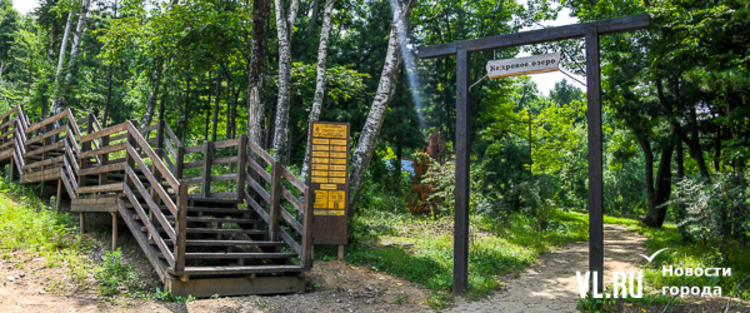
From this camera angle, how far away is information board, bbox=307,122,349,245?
904 centimetres

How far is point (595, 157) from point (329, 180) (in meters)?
4.71

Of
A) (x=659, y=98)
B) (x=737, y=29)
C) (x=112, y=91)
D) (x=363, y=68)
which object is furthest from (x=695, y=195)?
(x=112, y=91)

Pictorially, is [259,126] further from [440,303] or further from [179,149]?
[440,303]

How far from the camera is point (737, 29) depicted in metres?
11.3

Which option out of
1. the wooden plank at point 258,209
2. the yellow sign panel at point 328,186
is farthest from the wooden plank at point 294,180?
the yellow sign panel at point 328,186

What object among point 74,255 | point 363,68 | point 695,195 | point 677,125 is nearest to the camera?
point 74,255

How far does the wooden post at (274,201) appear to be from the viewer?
296 inches

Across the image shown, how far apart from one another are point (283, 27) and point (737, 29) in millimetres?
10736

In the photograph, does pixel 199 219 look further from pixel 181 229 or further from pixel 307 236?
pixel 307 236

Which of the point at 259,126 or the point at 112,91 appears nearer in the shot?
the point at 259,126

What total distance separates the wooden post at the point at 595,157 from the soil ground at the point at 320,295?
653mm

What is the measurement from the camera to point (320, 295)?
7.05 metres

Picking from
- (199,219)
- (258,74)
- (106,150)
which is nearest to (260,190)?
(199,219)

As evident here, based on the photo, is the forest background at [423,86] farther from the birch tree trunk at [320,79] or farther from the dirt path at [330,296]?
the dirt path at [330,296]
